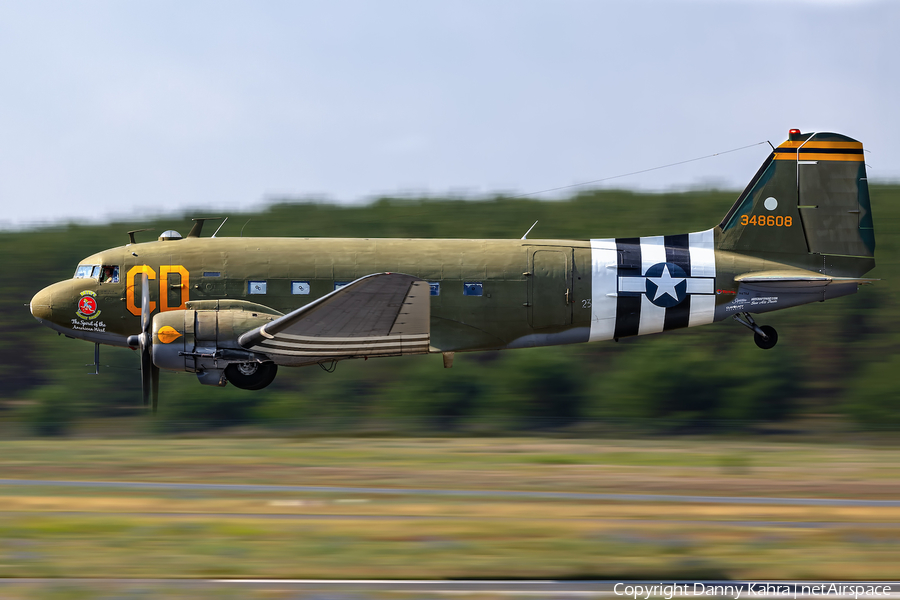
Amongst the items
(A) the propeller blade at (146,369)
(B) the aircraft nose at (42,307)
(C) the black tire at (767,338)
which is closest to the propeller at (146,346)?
(A) the propeller blade at (146,369)

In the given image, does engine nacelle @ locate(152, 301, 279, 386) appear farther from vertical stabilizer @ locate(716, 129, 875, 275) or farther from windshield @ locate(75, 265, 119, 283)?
vertical stabilizer @ locate(716, 129, 875, 275)

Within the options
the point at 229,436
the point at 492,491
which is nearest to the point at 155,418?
the point at 229,436

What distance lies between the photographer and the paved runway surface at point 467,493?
16.0 m

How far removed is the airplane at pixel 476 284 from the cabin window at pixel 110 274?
3cm

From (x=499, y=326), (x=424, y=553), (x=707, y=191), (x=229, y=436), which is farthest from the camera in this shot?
(x=707, y=191)

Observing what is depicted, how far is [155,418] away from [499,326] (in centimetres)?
1495

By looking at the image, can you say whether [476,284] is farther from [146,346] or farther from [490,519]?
[146,346]

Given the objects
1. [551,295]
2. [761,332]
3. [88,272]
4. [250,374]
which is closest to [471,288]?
[551,295]

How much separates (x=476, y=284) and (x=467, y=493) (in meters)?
5.66

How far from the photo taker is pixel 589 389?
1226 inches

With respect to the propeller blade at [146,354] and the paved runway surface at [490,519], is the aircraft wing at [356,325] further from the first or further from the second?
the paved runway surface at [490,519]

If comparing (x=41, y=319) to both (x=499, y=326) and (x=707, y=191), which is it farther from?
(x=707, y=191)

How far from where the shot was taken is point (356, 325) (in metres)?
19.2

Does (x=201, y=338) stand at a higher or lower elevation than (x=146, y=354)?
higher
